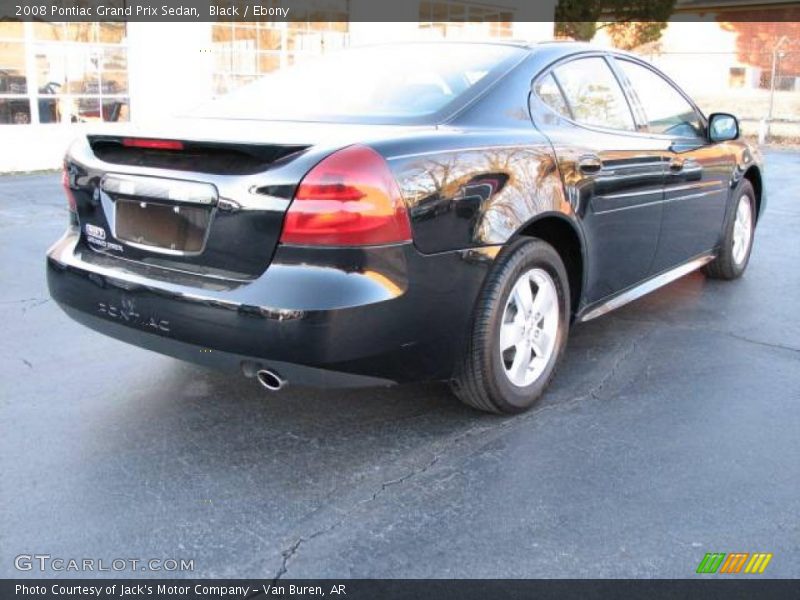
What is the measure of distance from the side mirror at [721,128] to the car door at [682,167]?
0.17 ft

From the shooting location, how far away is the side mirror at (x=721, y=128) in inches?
192

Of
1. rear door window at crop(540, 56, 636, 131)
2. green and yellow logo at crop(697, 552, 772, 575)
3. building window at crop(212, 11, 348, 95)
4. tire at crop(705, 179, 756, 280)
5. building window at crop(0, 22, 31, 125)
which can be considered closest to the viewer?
green and yellow logo at crop(697, 552, 772, 575)

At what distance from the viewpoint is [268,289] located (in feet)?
8.79

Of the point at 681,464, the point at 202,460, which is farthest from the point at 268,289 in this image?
the point at 681,464

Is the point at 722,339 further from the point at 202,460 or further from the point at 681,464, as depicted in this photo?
the point at 202,460

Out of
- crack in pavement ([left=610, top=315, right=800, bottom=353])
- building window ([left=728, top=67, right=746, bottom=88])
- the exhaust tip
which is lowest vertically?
crack in pavement ([left=610, top=315, right=800, bottom=353])

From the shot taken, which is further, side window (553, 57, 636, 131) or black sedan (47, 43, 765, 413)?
side window (553, 57, 636, 131)

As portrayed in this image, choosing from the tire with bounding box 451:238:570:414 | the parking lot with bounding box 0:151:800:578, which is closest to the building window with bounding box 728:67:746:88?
the parking lot with bounding box 0:151:800:578

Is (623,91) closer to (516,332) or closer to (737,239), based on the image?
(516,332)

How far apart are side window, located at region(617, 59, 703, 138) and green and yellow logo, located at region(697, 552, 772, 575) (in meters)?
2.57

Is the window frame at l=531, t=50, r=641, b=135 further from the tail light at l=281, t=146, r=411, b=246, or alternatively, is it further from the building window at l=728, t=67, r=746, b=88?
the building window at l=728, t=67, r=746, b=88

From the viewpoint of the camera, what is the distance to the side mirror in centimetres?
488

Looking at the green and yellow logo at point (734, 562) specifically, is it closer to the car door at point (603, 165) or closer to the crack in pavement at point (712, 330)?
the car door at point (603, 165)

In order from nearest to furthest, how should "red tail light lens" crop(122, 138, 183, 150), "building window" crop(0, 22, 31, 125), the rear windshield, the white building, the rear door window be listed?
"red tail light lens" crop(122, 138, 183, 150) < the rear windshield < the rear door window < "building window" crop(0, 22, 31, 125) < the white building
